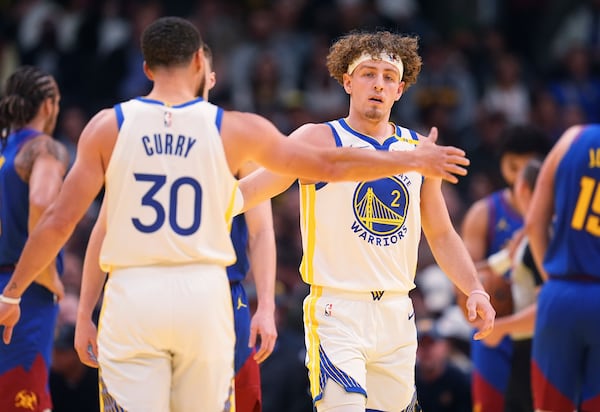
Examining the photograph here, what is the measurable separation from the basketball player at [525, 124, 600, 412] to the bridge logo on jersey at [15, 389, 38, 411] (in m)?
3.36

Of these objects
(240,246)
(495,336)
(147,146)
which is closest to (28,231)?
(240,246)

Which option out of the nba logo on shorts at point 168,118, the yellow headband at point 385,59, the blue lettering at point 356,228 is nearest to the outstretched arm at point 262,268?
the blue lettering at point 356,228

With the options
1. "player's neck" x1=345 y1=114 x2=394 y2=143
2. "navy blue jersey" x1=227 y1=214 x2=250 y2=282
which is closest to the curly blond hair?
"player's neck" x1=345 y1=114 x2=394 y2=143

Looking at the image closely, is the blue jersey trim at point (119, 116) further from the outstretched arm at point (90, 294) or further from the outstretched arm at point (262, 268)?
the outstretched arm at point (262, 268)

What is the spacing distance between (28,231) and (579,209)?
11.8 feet

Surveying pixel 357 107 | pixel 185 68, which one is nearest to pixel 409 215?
pixel 357 107

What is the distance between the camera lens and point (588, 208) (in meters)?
7.70

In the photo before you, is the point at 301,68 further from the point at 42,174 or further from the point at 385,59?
the point at 385,59

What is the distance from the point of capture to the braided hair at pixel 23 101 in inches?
295

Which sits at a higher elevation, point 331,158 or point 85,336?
point 331,158

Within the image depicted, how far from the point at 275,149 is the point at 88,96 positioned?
9.95 m

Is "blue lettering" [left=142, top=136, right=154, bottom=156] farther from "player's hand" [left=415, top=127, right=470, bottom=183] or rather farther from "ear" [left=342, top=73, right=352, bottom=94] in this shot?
"ear" [left=342, top=73, right=352, bottom=94]

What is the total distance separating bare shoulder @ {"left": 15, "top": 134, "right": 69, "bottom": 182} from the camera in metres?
7.24

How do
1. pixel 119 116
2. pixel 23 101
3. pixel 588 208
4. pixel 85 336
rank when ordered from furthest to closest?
pixel 588 208 → pixel 23 101 → pixel 85 336 → pixel 119 116
